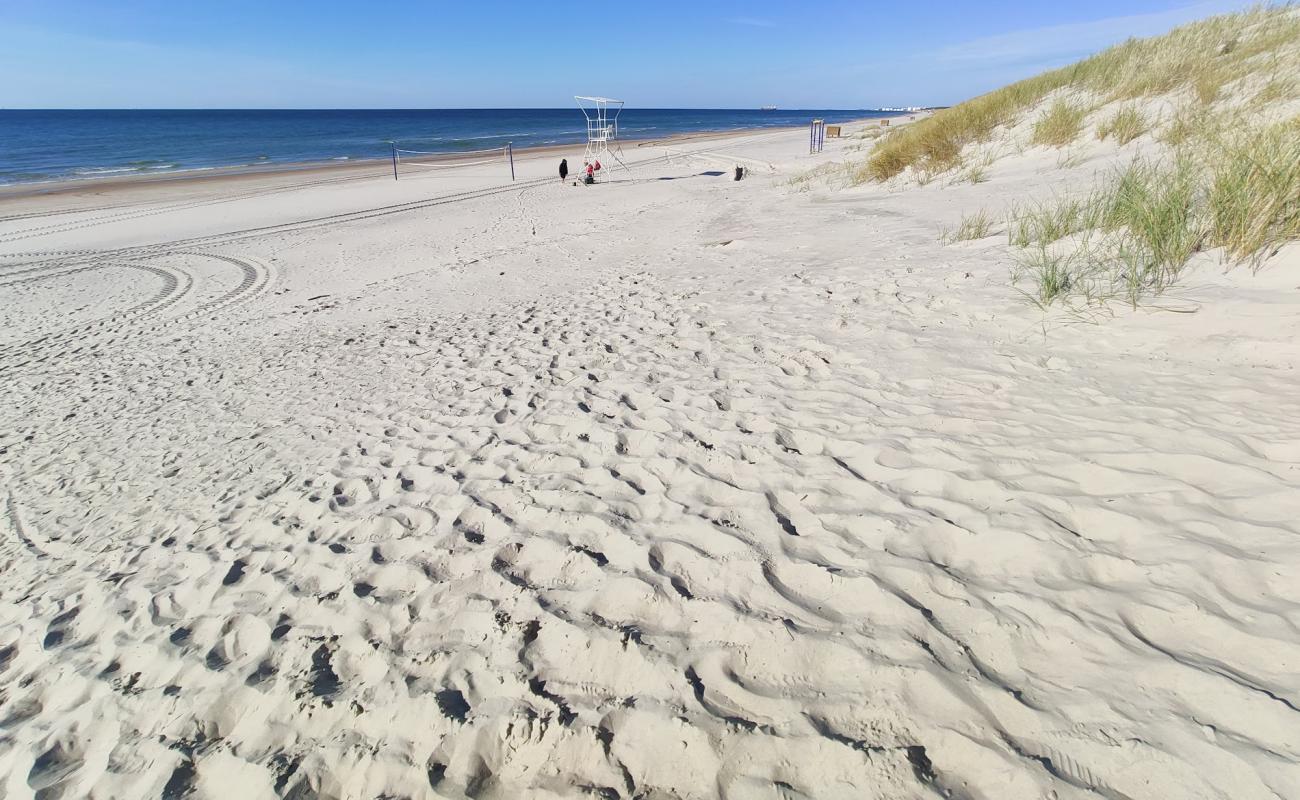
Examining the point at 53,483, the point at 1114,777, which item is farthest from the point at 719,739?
the point at 53,483

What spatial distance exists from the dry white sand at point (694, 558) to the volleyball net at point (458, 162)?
661 inches

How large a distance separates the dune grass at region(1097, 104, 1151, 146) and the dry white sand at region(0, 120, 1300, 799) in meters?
5.14

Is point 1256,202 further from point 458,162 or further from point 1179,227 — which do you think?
point 458,162

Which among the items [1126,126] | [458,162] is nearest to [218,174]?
[458,162]

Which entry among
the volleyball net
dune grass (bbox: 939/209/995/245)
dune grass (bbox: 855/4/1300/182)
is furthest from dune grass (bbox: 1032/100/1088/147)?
the volleyball net

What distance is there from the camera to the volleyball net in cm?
2217

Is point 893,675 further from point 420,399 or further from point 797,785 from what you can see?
point 420,399

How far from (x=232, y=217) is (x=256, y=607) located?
14.7 metres

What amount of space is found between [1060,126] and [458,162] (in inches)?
922

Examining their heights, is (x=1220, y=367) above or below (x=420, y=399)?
above

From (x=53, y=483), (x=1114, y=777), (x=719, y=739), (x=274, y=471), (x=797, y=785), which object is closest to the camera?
(x=1114, y=777)

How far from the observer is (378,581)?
2.66 meters

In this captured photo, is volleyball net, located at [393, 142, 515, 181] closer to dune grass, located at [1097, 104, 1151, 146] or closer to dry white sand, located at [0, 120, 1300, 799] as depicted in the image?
dune grass, located at [1097, 104, 1151, 146]

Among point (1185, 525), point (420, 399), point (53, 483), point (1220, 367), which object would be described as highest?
point (1220, 367)
